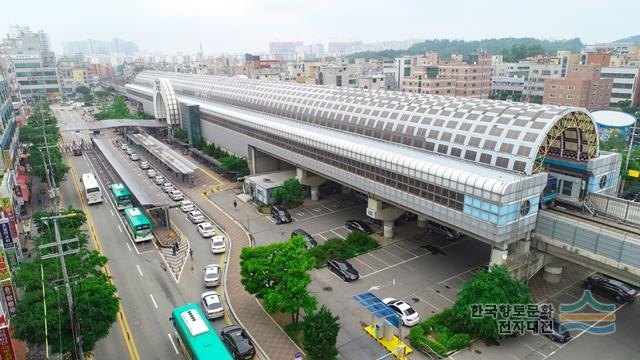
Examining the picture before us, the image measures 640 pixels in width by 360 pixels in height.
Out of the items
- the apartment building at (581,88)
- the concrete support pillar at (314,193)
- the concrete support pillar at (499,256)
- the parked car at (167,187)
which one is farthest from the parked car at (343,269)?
the apartment building at (581,88)

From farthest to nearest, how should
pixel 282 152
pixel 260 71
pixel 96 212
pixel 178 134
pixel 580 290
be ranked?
1. pixel 260 71
2. pixel 178 134
3. pixel 282 152
4. pixel 96 212
5. pixel 580 290

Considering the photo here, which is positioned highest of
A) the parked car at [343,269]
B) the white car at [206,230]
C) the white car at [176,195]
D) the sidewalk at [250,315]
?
the white car at [176,195]

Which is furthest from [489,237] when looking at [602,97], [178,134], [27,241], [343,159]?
[602,97]

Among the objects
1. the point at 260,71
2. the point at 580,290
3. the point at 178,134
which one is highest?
the point at 260,71

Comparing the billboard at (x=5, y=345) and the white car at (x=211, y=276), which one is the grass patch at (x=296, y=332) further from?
the billboard at (x=5, y=345)

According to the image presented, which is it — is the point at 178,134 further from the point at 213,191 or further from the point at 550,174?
the point at 550,174

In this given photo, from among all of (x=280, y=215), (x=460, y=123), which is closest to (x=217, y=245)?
(x=280, y=215)

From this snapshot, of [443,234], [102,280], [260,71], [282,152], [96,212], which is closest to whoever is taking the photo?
[102,280]
